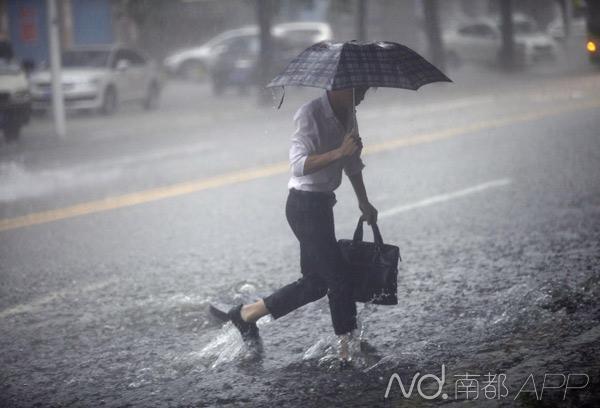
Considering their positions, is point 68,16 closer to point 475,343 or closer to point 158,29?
point 158,29

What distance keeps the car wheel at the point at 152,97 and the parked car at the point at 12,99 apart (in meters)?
6.68

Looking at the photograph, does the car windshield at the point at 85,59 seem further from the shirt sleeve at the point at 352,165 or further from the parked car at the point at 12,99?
the shirt sleeve at the point at 352,165

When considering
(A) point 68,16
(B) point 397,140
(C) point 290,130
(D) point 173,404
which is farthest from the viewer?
(A) point 68,16

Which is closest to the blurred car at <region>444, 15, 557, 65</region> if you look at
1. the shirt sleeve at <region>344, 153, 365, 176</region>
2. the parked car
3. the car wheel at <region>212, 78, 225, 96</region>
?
the car wheel at <region>212, 78, 225, 96</region>

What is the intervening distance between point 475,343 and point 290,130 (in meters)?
11.1

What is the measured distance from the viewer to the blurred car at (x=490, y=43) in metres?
30.4

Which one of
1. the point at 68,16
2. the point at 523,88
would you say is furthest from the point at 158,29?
the point at 523,88

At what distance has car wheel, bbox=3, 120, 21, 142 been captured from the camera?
52.7 feet

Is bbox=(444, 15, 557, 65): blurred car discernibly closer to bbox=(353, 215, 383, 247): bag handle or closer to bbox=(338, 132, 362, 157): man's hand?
bbox=(353, 215, 383, 247): bag handle

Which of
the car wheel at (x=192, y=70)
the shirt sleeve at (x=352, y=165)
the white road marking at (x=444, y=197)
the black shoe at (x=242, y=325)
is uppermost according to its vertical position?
the shirt sleeve at (x=352, y=165)

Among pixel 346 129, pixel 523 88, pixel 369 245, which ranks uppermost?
pixel 346 129

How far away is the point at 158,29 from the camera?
130 ft

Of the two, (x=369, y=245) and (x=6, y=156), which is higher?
(x=369, y=245)

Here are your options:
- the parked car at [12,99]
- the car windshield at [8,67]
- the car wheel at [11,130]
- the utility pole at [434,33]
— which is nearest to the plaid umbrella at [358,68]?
the parked car at [12,99]
